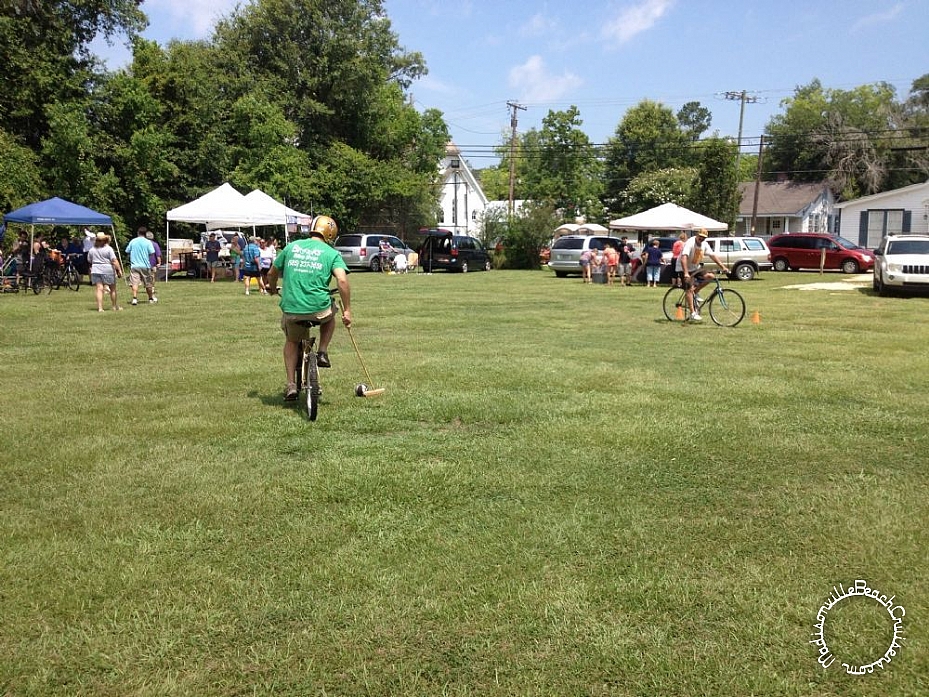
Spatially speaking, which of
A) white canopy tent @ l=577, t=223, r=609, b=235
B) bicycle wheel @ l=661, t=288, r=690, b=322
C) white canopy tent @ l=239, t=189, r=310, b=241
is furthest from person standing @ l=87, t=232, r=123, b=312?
white canopy tent @ l=577, t=223, r=609, b=235

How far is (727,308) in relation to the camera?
1386 cm

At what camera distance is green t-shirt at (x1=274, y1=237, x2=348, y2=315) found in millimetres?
6754

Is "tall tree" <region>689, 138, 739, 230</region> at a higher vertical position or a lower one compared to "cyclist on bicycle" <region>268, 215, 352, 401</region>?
higher

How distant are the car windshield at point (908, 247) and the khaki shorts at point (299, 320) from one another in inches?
735

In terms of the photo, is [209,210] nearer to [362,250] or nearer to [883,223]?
[362,250]

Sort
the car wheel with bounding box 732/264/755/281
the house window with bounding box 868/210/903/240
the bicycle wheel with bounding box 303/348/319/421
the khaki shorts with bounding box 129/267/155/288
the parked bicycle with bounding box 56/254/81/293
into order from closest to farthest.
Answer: the bicycle wheel with bounding box 303/348/319/421 < the khaki shorts with bounding box 129/267/155/288 < the parked bicycle with bounding box 56/254/81/293 < the car wheel with bounding box 732/264/755/281 < the house window with bounding box 868/210/903/240

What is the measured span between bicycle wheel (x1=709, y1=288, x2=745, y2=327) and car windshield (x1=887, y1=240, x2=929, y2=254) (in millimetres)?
9450

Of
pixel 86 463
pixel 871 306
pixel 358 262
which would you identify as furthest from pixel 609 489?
pixel 358 262

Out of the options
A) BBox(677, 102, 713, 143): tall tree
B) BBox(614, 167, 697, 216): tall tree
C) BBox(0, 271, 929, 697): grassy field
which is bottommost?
BBox(0, 271, 929, 697): grassy field

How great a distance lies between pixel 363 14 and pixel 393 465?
42720mm

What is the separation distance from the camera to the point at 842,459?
550 cm

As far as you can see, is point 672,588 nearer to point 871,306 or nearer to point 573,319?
point 573,319

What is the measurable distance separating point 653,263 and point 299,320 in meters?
20.1

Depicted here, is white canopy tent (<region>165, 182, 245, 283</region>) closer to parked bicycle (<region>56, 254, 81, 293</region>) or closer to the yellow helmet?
parked bicycle (<region>56, 254, 81, 293</region>)
